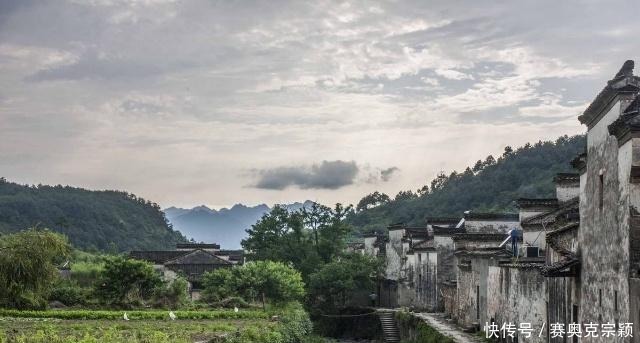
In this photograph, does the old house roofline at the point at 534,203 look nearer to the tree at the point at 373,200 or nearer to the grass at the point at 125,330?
the grass at the point at 125,330

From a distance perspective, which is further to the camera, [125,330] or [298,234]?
[298,234]

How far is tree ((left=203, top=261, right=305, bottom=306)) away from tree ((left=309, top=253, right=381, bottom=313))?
215 inches

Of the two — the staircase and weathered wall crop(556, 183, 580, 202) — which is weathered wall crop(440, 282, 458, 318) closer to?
the staircase

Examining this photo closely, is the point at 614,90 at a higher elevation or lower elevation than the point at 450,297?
higher

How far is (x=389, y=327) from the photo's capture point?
50938 mm

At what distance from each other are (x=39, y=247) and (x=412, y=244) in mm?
23901

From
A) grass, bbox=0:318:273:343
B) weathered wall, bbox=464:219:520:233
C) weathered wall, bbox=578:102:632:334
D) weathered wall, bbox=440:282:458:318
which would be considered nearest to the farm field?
Result: grass, bbox=0:318:273:343

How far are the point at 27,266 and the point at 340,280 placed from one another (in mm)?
22556

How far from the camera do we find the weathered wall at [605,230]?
14695 millimetres

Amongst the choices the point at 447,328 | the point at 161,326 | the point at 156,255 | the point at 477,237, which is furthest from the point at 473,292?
the point at 156,255

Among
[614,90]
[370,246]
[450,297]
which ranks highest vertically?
[370,246]

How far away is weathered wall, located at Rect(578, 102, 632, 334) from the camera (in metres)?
14.7

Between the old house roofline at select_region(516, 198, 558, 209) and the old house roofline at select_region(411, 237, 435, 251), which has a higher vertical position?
the old house roofline at select_region(516, 198, 558, 209)

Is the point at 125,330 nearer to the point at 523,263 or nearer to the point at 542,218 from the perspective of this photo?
the point at 523,263
